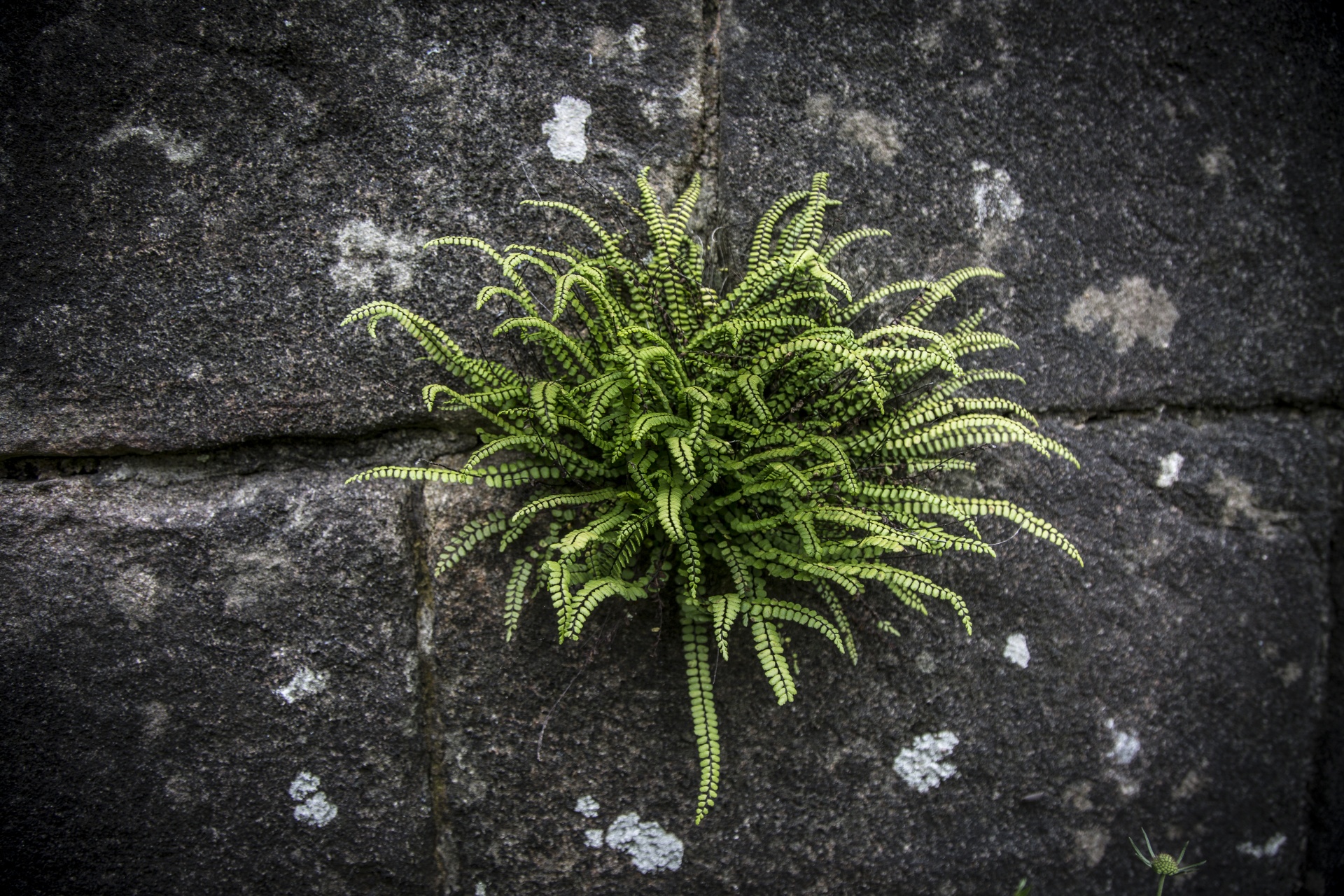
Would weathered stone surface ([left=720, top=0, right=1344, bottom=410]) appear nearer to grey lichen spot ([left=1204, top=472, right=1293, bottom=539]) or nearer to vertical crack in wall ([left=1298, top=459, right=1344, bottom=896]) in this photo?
grey lichen spot ([left=1204, top=472, right=1293, bottom=539])

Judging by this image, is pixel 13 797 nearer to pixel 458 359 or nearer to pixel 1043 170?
pixel 458 359

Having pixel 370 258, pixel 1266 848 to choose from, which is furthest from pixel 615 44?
pixel 1266 848

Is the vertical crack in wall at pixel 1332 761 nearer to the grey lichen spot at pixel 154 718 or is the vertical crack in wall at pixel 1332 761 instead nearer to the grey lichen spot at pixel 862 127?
the grey lichen spot at pixel 862 127

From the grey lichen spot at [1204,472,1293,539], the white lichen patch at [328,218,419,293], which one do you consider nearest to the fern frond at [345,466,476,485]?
the white lichen patch at [328,218,419,293]

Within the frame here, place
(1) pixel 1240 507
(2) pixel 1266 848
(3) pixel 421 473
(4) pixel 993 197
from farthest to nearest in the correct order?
(2) pixel 1266 848
(1) pixel 1240 507
(4) pixel 993 197
(3) pixel 421 473

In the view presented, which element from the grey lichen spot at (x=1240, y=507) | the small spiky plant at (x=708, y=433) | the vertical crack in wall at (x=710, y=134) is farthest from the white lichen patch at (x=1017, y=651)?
the vertical crack in wall at (x=710, y=134)

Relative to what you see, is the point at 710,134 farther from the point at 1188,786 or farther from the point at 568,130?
the point at 1188,786
